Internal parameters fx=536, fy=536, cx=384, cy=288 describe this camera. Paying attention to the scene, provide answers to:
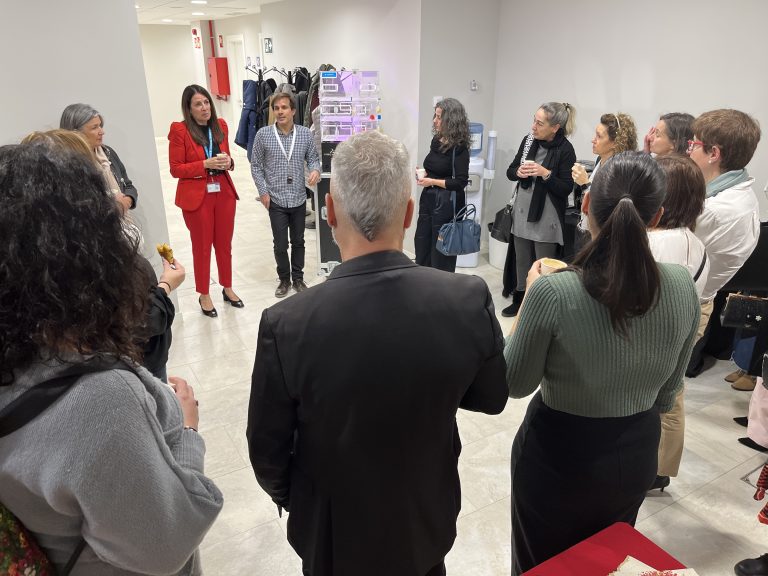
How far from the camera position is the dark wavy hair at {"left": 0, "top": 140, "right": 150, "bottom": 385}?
2.63 ft

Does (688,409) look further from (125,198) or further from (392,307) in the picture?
(125,198)

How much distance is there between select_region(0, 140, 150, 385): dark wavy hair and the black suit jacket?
0.29 metres

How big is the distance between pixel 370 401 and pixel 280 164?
3.50 m

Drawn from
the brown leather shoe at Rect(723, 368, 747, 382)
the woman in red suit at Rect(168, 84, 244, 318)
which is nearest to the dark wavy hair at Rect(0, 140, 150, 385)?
the woman in red suit at Rect(168, 84, 244, 318)

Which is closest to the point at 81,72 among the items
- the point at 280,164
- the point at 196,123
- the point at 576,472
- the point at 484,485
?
the point at 196,123

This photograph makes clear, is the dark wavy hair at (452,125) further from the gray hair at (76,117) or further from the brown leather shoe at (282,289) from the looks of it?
the gray hair at (76,117)

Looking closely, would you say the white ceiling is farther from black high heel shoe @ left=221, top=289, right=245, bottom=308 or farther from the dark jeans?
black high heel shoe @ left=221, top=289, right=245, bottom=308

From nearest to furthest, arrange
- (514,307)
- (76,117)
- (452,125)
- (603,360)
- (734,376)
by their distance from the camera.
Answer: (603,360), (76,117), (734,376), (452,125), (514,307)

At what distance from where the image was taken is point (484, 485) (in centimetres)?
257

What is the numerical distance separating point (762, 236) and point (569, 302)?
2405mm

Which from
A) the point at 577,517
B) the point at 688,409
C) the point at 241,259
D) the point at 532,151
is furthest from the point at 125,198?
the point at 688,409

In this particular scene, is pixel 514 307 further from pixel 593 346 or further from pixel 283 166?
pixel 593 346

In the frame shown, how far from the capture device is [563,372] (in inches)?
53.9

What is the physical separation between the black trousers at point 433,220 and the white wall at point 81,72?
2.07 metres
